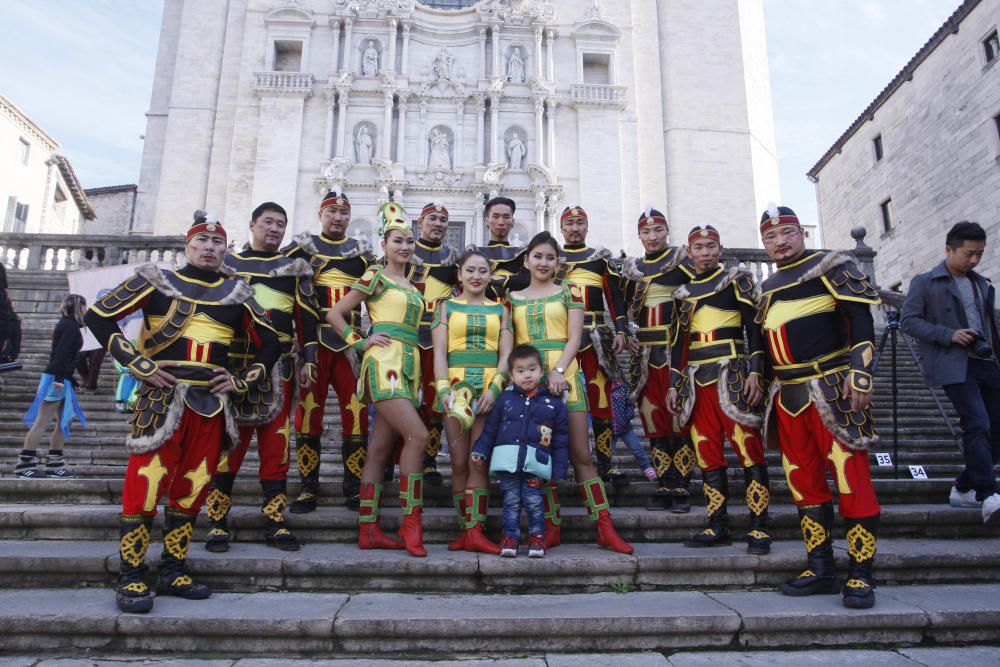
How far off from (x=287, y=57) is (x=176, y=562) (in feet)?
79.8

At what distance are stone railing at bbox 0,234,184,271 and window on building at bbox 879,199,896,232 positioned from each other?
83.7 ft

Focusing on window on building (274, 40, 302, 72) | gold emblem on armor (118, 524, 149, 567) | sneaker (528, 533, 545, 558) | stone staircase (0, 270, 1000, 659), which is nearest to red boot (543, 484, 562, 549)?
stone staircase (0, 270, 1000, 659)

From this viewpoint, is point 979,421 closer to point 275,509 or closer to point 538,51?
point 275,509

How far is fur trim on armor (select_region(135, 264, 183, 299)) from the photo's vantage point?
4059mm

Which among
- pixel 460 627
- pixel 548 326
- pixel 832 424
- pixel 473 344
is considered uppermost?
pixel 548 326

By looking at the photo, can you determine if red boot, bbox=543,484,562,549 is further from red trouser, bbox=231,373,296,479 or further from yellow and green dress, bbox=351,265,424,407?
red trouser, bbox=231,373,296,479

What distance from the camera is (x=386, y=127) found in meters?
22.3

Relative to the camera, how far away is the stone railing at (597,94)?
76.7ft

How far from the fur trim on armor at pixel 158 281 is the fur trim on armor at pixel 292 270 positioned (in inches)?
45.0

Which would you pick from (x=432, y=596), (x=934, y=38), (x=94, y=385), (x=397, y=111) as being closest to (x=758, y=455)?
(x=432, y=596)

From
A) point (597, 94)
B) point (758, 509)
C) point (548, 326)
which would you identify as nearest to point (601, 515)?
point (758, 509)

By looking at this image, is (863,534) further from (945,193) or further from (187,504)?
(945,193)

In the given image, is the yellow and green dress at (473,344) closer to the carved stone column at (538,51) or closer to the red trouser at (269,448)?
the red trouser at (269,448)

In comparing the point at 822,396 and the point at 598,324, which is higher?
the point at 598,324
